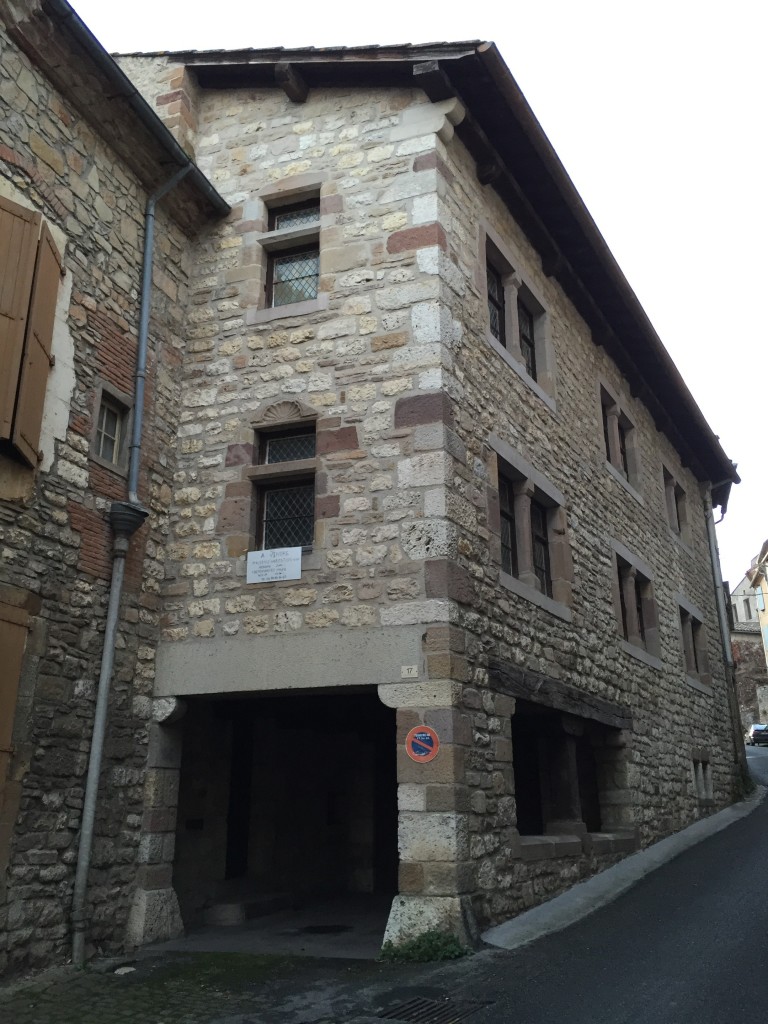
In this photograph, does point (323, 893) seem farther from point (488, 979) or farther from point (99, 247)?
point (99, 247)

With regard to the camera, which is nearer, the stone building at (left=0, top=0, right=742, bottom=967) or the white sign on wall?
the stone building at (left=0, top=0, right=742, bottom=967)

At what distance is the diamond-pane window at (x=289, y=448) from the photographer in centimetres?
768

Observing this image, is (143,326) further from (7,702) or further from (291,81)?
(7,702)

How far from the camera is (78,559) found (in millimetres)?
6562

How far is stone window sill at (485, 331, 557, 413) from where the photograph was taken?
844 cm

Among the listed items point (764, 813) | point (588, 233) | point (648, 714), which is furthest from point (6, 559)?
point (764, 813)

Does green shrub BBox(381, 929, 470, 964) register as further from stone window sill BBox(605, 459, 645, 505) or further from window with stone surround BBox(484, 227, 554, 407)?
stone window sill BBox(605, 459, 645, 505)

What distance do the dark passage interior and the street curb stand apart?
2363 mm

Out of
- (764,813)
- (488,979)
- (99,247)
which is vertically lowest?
(488,979)

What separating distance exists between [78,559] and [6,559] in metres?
0.70

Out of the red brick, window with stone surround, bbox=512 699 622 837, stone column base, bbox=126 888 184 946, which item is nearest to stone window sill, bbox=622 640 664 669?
window with stone surround, bbox=512 699 622 837

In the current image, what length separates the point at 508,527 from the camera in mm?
8445

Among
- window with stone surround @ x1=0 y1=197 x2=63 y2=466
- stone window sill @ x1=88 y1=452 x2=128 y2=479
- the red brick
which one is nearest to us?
window with stone surround @ x1=0 y1=197 x2=63 y2=466

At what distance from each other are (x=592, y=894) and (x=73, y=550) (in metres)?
5.37
